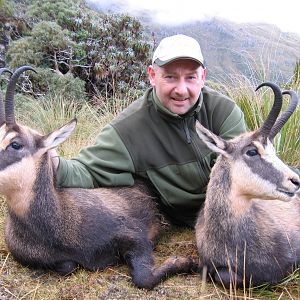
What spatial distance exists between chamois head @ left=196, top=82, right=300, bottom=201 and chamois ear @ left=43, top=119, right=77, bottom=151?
1203 mm

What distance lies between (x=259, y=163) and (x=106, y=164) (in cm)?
175

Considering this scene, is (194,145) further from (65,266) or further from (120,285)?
(65,266)

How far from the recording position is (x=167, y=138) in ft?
16.9

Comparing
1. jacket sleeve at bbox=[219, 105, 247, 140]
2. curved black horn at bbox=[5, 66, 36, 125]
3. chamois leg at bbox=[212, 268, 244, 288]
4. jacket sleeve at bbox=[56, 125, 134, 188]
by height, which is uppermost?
curved black horn at bbox=[5, 66, 36, 125]

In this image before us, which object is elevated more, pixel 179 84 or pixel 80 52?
pixel 179 84

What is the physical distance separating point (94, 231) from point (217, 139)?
149 centimetres

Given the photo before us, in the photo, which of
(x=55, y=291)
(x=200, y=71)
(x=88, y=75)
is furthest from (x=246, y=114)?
(x=88, y=75)

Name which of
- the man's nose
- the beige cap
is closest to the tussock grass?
the man's nose

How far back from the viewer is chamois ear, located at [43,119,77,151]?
169 inches

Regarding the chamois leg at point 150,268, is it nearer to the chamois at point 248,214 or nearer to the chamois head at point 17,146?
the chamois at point 248,214

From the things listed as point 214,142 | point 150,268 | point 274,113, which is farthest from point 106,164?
point 274,113

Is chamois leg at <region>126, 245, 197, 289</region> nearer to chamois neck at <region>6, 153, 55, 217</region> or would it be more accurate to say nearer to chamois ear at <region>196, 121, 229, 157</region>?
chamois neck at <region>6, 153, 55, 217</region>

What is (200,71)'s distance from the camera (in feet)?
16.3

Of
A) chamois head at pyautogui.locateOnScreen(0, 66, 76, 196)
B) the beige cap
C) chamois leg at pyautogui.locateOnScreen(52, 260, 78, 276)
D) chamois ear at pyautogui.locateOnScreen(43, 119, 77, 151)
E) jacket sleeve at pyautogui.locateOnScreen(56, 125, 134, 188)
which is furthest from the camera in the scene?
jacket sleeve at pyautogui.locateOnScreen(56, 125, 134, 188)
